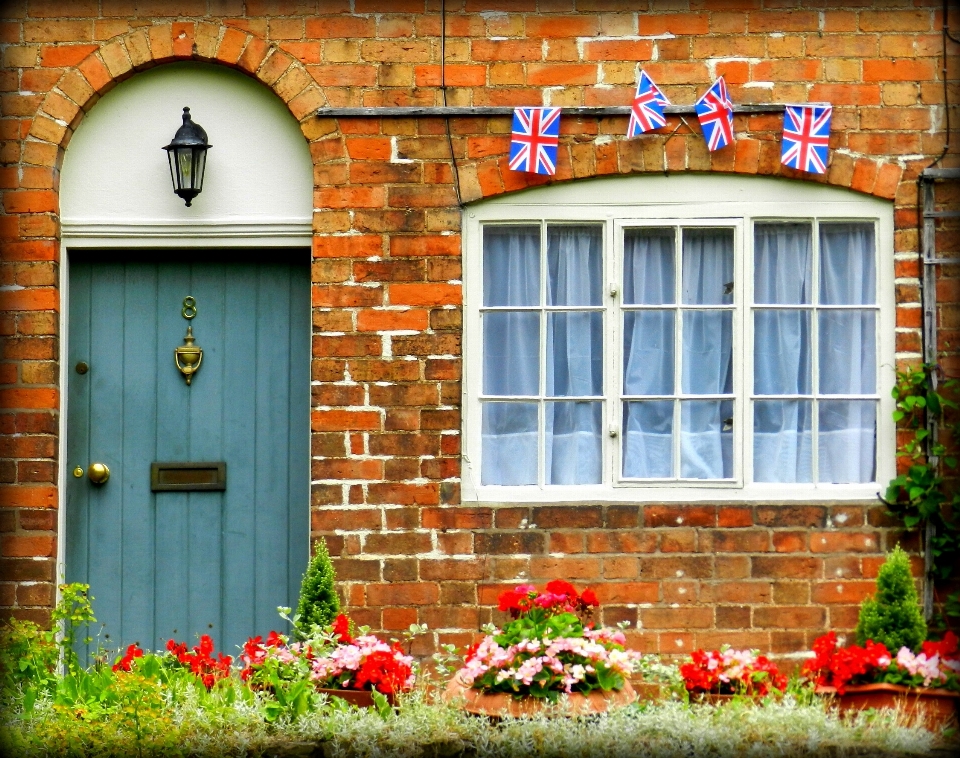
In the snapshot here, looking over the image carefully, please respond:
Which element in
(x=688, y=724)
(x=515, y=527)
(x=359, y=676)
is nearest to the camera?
(x=688, y=724)

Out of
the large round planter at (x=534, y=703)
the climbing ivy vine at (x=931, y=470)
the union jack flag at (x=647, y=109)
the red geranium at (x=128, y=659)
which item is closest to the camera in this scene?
the large round planter at (x=534, y=703)

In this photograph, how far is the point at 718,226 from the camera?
630 centimetres

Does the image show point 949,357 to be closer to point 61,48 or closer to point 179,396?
point 179,396

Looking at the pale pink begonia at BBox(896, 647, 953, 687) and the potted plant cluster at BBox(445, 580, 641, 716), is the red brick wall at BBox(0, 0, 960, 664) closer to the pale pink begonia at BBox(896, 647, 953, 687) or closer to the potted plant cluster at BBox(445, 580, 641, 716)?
the pale pink begonia at BBox(896, 647, 953, 687)

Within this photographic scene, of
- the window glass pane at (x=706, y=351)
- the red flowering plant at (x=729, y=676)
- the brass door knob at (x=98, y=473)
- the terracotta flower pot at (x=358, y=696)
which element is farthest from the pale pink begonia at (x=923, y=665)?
the brass door knob at (x=98, y=473)

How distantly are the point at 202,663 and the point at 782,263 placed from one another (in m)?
3.44

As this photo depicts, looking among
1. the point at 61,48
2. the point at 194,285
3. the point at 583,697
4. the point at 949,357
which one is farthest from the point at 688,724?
the point at 61,48

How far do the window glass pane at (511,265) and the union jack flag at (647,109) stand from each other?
719mm

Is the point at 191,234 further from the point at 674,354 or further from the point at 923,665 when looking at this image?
the point at 923,665

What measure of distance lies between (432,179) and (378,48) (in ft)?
2.37

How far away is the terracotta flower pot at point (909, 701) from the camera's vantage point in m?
5.24

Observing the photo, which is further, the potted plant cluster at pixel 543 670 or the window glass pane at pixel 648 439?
the window glass pane at pixel 648 439

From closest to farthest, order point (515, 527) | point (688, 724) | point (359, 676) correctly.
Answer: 1. point (688, 724)
2. point (359, 676)
3. point (515, 527)

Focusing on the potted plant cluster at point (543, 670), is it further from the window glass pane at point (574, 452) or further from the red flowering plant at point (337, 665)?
the window glass pane at point (574, 452)
